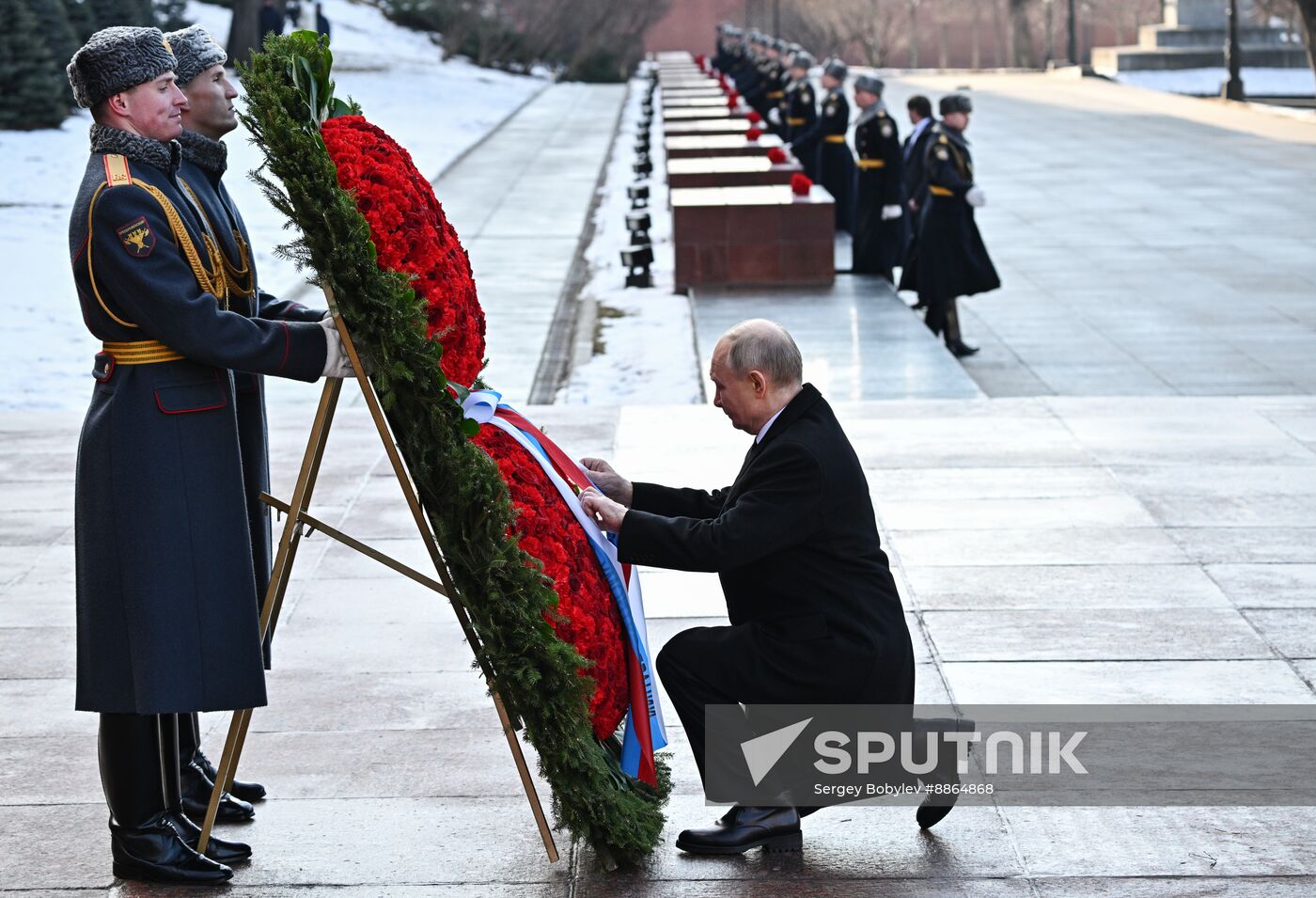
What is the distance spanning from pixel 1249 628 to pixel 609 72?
154 ft

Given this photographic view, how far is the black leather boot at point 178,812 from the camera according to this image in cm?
382

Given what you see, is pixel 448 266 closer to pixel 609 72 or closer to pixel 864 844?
pixel 864 844

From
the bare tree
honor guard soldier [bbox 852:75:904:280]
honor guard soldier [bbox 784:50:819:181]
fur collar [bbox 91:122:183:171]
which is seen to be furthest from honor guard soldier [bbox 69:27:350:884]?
the bare tree

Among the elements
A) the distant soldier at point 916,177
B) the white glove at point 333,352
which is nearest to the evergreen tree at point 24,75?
the distant soldier at point 916,177

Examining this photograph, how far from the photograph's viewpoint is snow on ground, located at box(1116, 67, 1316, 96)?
4247 cm

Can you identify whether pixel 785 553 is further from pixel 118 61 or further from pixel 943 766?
pixel 118 61

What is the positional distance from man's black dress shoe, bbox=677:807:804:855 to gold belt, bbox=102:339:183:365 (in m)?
1.59

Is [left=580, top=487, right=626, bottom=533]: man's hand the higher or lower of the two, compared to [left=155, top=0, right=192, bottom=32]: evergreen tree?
lower

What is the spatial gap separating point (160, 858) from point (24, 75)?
21964 mm

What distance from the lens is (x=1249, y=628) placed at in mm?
5363

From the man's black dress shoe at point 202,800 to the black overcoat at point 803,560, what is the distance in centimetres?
119

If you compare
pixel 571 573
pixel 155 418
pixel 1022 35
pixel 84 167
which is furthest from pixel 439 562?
pixel 1022 35

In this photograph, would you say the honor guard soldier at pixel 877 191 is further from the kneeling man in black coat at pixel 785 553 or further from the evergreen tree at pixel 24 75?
the evergreen tree at pixel 24 75

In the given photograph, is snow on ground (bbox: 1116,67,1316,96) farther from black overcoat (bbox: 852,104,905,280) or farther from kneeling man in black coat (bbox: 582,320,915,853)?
kneeling man in black coat (bbox: 582,320,915,853)
